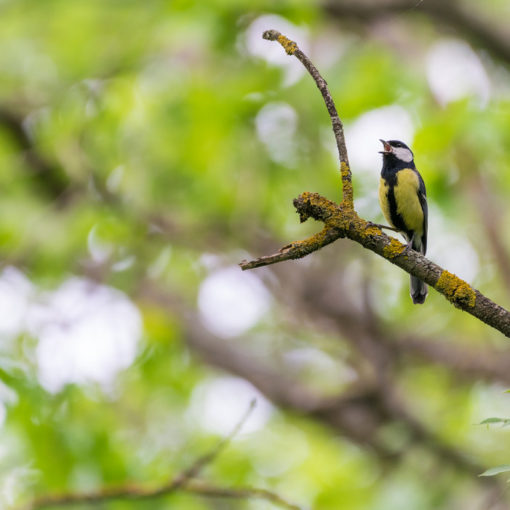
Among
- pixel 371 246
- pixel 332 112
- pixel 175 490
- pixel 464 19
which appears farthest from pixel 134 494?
pixel 464 19

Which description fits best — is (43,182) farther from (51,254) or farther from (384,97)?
(384,97)

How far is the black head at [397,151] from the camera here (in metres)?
3.43

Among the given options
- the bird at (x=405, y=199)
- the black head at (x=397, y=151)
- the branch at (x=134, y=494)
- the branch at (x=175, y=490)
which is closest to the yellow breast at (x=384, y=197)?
the bird at (x=405, y=199)

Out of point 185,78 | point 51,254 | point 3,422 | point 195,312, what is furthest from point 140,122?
point 3,422

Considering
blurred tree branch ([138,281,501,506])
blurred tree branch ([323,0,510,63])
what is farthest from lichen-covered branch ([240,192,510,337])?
blurred tree branch ([323,0,510,63])

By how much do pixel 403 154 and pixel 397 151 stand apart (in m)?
0.04

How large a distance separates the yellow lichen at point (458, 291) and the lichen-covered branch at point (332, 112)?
12.5 inches

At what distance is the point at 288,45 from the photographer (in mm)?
1847

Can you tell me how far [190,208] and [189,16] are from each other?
82.8 inches

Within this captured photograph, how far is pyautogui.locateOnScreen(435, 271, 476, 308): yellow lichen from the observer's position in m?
1.80

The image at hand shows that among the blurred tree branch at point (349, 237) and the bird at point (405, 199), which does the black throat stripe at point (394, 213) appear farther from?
the blurred tree branch at point (349, 237)

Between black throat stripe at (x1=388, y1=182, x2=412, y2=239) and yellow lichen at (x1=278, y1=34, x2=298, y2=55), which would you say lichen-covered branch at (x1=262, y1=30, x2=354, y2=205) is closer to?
yellow lichen at (x1=278, y1=34, x2=298, y2=55)

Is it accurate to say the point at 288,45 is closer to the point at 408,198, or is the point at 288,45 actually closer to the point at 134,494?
the point at 408,198

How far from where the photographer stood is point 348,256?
19.6 feet
